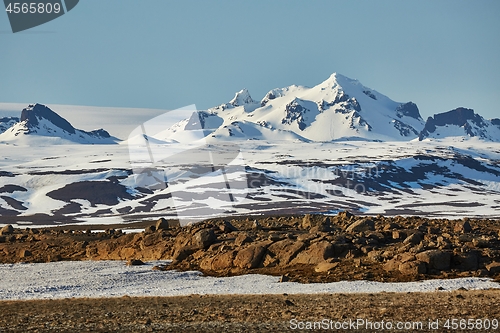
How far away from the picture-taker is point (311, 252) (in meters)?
30.2

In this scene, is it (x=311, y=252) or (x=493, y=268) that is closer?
(x=493, y=268)

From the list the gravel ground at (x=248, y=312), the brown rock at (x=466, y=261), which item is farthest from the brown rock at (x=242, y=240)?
the brown rock at (x=466, y=261)

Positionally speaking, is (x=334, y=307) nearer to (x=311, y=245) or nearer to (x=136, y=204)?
(x=311, y=245)

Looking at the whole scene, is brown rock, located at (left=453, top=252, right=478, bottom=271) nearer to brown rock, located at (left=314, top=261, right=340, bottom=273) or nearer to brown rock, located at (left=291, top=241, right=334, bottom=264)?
brown rock, located at (left=314, top=261, right=340, bottom=273)

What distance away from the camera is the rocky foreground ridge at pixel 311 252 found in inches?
1080

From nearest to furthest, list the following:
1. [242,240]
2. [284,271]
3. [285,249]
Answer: [284,271] < [285,249] < [242,240]

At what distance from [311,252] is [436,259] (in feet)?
18.6

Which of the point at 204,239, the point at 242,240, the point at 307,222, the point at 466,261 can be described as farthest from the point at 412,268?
the point at 307,222

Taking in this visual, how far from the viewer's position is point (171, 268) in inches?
1270

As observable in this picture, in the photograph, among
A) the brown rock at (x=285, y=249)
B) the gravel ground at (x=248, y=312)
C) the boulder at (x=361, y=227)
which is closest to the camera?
the gravel ground at (x=248, y=312)

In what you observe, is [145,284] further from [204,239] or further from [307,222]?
[307,222]

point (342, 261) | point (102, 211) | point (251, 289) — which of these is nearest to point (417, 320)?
point (251, 289)

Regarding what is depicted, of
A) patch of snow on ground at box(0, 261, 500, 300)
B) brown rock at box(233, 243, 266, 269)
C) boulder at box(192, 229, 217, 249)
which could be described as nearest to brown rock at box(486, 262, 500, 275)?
patch of snow on ground at box(0, 261, 500, 300)

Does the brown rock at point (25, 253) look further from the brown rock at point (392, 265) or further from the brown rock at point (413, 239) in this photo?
the brown rock at point (413, 239)
